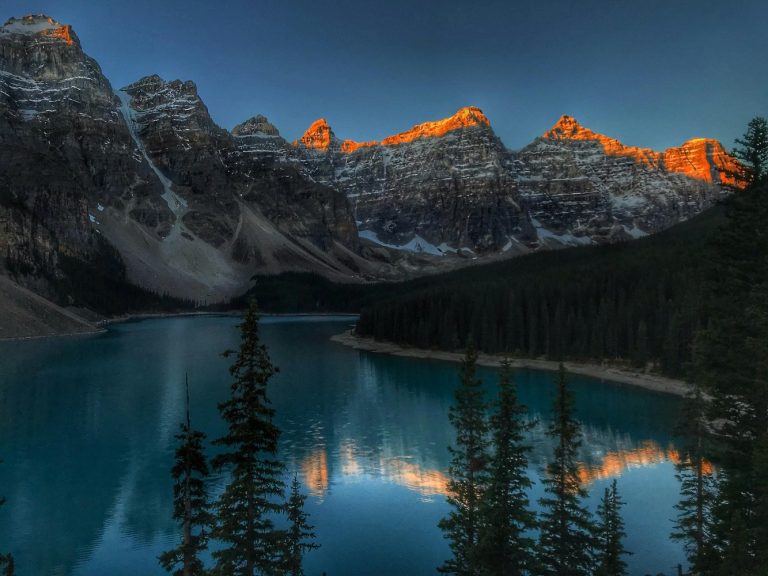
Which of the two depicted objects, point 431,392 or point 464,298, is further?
point 464,298

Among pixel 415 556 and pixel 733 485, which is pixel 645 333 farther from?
pixel 733 485

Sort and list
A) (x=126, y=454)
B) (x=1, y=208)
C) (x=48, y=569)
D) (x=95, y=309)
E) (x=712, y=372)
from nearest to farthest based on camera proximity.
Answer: (x=712, y=372) → (x=48, y=569) → (x=126, y=454) → (x=1, y=208) → (x=95, y=309)

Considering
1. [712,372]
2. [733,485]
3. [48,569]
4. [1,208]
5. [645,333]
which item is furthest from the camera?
[1,208]

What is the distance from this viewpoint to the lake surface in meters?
28.9

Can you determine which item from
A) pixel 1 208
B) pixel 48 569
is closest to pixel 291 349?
pixel 48 569

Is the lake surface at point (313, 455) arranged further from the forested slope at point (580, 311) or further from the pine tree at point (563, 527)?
the forested slope at point (580, 311)

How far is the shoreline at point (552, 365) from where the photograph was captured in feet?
230

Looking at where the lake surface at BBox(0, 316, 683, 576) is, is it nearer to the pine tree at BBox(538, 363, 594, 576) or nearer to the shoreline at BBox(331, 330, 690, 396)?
the shoreline at BBox(331, 330, 690, 396)

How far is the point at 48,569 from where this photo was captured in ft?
86.6

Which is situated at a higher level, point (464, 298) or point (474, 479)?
point (464, 298)

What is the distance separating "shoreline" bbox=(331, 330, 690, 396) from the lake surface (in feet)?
8.10

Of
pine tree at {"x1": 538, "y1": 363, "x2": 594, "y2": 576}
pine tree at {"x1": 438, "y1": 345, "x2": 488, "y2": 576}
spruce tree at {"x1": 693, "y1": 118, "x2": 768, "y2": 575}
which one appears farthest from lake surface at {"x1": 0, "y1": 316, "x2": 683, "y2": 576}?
spruce tree at {"x1": 693, "y1": 118, "x2": 768, "y2": 575}

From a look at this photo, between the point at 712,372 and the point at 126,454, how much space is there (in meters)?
41.5

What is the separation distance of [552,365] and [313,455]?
2103 inches
